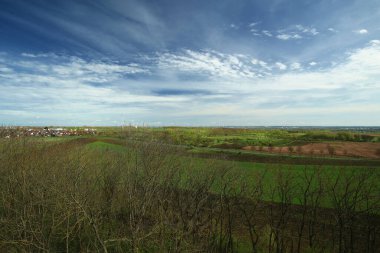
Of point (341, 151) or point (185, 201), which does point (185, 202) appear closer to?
point (185, 201)

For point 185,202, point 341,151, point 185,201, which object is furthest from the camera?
point 341,151

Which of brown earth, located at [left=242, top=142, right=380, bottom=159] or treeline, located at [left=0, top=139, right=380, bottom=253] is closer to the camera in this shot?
treeline, located at [left=0, top=139, right=380, bottom=253]

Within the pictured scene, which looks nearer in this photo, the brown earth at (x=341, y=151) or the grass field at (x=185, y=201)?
the grass field at (x=185, y=201)

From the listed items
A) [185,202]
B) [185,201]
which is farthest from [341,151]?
[185,202]

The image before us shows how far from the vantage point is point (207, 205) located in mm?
21875

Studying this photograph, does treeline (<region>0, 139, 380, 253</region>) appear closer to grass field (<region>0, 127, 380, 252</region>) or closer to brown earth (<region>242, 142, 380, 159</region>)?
grass field (<region>0, 127, 380, 252</region>)

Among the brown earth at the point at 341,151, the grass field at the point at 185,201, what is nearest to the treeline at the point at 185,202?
the grass field at the point at 185,201

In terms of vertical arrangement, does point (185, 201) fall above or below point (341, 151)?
below

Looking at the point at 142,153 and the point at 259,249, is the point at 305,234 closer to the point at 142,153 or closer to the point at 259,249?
the point at 259,249

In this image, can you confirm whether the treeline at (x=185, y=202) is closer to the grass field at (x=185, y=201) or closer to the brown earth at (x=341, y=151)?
the grass field at (x=185, y=201)

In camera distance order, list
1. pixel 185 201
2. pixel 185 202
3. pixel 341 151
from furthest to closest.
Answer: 1. pixel 341 151
2. pixel 185 201
3. pixel 185 202

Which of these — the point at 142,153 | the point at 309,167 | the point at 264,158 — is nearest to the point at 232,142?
the point at 264,158

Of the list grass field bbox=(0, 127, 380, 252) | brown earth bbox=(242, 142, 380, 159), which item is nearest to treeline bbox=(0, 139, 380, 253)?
grass field bbox=(0, 127, 380, 252)

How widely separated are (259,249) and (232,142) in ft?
152
